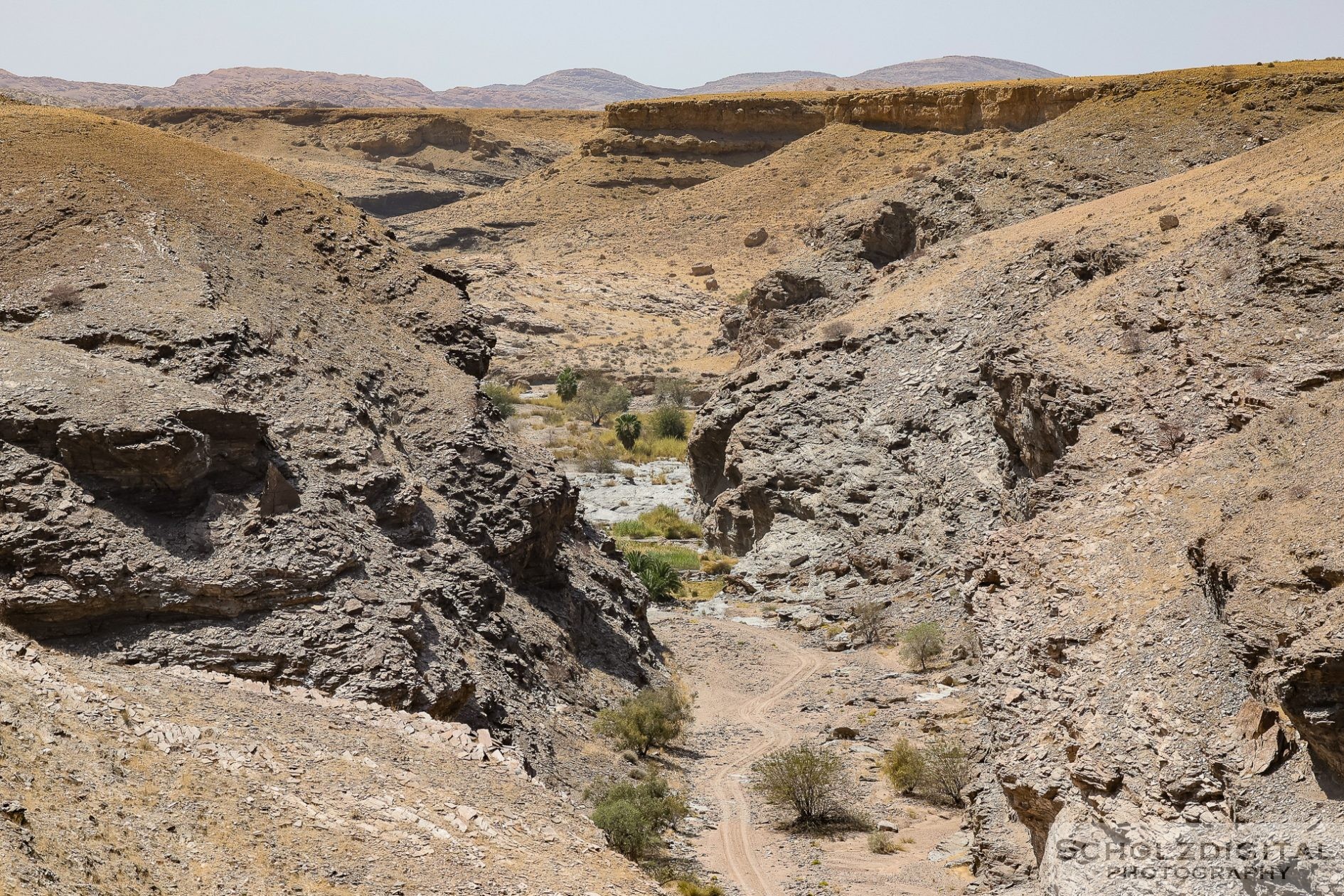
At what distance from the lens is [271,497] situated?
40.0 feet

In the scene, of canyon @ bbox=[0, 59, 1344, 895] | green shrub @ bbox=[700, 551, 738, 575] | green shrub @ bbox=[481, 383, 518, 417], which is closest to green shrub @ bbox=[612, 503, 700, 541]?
canyon @ bbox=[0, 59, 1344, 895]

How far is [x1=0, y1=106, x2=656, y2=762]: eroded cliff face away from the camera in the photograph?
11.3 meters

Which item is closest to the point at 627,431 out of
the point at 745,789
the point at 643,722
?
the point at 643,722

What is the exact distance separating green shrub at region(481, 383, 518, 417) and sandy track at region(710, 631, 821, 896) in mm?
21639

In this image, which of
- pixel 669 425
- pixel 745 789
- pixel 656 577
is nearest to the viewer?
pixel 745 789

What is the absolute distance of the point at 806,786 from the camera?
523 inches

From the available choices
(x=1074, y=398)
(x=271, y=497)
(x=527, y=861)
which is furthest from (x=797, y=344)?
(x=527, y=861)

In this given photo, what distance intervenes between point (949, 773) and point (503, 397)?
95.4 ft

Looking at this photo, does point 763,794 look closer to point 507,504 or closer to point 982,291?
point 507,504

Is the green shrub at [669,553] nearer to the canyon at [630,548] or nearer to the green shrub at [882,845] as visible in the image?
the canyon at [630,548]

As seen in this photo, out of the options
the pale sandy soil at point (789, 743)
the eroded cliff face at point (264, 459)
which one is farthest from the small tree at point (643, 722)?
the eroded cliff face at point (264, 459)

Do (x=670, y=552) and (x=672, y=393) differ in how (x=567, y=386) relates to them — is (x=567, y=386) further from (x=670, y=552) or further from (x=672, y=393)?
(x=670, y=552)

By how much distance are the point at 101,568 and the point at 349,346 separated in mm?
6150

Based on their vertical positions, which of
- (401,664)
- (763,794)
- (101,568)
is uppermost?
(101,568)
